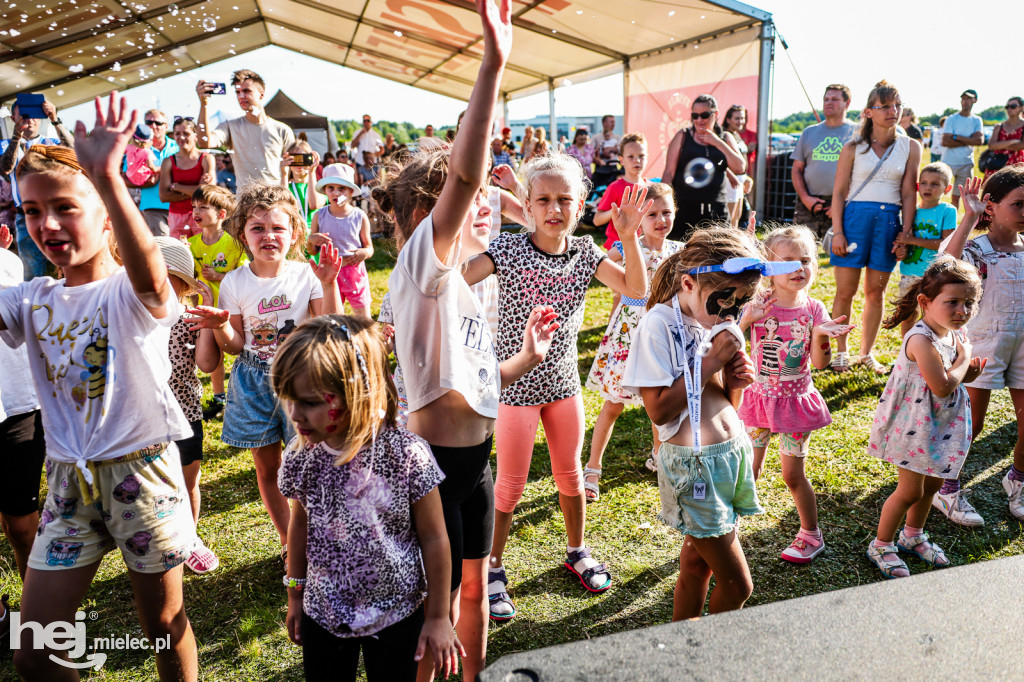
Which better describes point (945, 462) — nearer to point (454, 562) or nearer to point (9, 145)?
point (454, 562)

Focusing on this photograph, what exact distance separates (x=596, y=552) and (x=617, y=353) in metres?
1.08

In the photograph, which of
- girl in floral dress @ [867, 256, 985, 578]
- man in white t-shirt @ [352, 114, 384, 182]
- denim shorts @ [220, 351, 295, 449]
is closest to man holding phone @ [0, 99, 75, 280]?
denim shorts @ [220, 351, 295, 449]

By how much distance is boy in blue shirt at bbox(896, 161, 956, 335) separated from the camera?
4.65 m

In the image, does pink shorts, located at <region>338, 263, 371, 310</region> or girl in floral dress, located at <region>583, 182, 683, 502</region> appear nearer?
girl in floral dress, located at <region>583, 182, 683, 502</region>

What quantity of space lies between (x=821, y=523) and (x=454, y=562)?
7.31 feet

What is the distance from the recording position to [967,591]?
1.14 metres

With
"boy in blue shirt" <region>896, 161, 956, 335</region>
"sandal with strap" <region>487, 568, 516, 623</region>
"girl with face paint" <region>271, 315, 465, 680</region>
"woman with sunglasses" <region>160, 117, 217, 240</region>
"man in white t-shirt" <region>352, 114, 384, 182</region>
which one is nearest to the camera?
"girl with face paint" <region>271, 315, 465, 680</region>

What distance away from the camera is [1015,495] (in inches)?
126

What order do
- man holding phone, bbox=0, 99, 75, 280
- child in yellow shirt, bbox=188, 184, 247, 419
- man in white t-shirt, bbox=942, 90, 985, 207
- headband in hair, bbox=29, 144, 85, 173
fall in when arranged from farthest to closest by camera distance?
man in white t-shirt, bbox=942, 90, 985, 207 < man holding phone, bbox=0, 99, 75, 280 < child in yellow shirt, bbox=188, 184, 247, 419 < headband in hair, bbox=29, 144, 85, 173

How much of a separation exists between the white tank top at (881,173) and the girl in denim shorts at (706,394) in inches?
136

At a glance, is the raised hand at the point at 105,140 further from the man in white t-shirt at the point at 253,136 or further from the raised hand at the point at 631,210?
the man in white t-shirt at the point at 253,136

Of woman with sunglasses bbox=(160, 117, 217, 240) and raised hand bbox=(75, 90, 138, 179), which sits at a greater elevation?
woman with sunglasses bbox=(160, 117, 217, 240)

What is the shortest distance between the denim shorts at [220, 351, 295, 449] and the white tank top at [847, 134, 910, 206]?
4517mm

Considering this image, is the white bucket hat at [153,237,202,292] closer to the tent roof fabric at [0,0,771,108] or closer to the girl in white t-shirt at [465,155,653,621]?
the girl in white t-shirt at [465,155,653,621]
